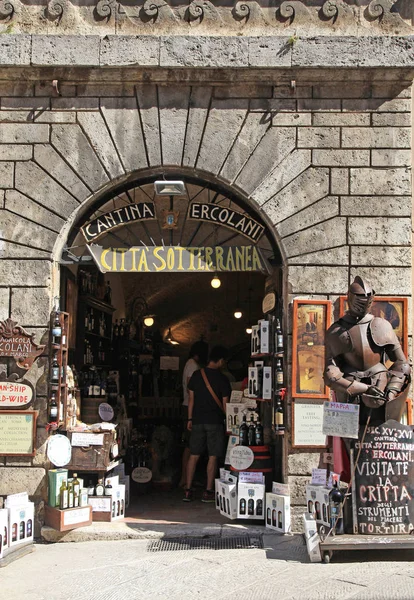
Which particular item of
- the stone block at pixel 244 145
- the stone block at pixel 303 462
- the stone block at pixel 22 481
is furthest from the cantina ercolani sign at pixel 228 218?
the stone block at pixel 22 481

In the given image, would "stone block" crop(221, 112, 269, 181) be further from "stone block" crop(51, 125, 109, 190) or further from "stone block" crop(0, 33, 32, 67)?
"stone block" crop(0, 33, 32, 67)

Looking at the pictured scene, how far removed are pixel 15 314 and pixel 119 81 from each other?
2.71m

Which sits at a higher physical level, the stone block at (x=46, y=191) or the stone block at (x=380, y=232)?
the stone block at (x=46, y=191)

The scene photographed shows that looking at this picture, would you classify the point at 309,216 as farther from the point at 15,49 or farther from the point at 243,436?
the point at 15,49

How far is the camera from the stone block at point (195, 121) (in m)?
8.52

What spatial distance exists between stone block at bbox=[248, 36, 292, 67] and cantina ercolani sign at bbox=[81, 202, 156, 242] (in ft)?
6.25

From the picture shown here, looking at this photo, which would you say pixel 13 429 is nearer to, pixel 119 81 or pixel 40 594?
pixel 40 594

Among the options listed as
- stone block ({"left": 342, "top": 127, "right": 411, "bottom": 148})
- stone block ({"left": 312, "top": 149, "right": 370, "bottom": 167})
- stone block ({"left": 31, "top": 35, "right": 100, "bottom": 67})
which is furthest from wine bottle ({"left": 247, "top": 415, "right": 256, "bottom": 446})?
stone block ({"left": 31, "top": 35, "right": 100, "bottom": 67})

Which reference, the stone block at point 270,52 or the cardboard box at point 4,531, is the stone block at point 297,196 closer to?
the stone block at point 270,52

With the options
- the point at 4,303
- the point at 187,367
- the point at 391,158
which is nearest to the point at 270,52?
the point at 391,158

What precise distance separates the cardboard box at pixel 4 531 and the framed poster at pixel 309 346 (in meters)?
3.02

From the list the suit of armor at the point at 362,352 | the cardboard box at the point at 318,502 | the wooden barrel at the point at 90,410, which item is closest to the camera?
the suit of armor at the point at 362,352

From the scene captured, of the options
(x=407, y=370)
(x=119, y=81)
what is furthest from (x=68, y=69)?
(x=407, y=370)

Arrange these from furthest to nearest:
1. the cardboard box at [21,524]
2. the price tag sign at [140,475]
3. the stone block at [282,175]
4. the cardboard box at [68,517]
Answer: the price tag sign at [140,475]
the stone block at [282,175]
the cardboard box at [68,517]
the cardboard box at [21,524]
